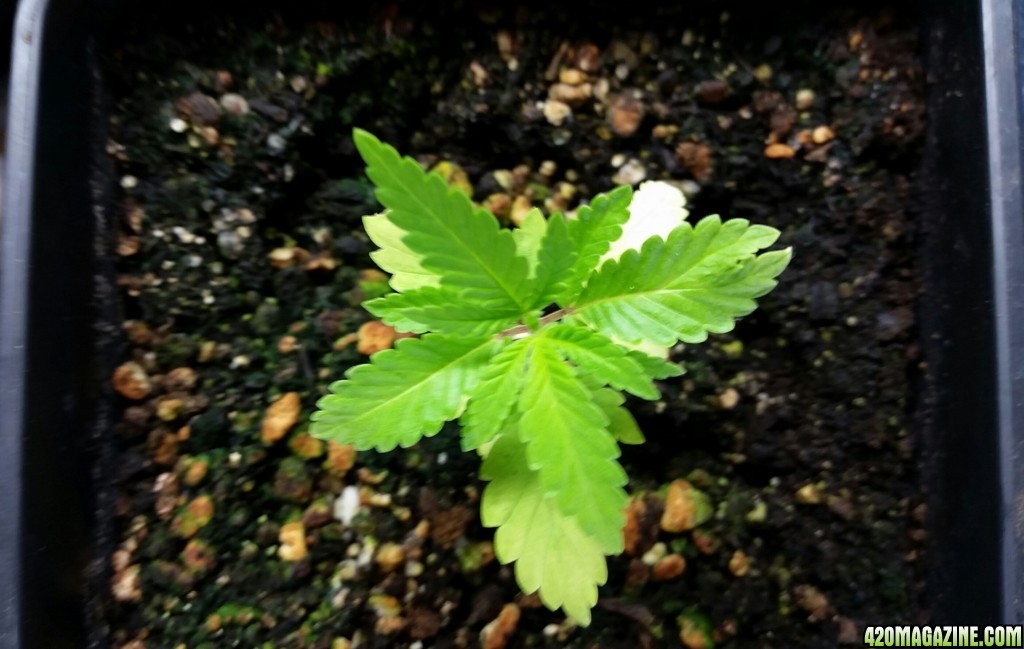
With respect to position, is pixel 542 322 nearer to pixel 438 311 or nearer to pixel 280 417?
pixel 438 311

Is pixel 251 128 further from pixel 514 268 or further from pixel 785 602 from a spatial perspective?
pixel 785 602

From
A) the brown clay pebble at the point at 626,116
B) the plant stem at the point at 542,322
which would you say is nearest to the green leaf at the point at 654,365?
the plant stem at the point at 542,322

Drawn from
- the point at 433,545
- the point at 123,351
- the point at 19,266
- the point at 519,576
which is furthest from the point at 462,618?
the point at 19,266

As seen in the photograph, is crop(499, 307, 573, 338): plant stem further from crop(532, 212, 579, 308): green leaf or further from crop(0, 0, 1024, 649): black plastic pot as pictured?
crop(0, 0, 1024, 649): black plastic pot

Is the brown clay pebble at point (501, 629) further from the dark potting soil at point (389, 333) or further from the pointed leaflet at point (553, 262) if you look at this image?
the pointed leaflet at point (553, 262)

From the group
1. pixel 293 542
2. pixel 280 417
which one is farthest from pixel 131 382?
pixel 293 542
